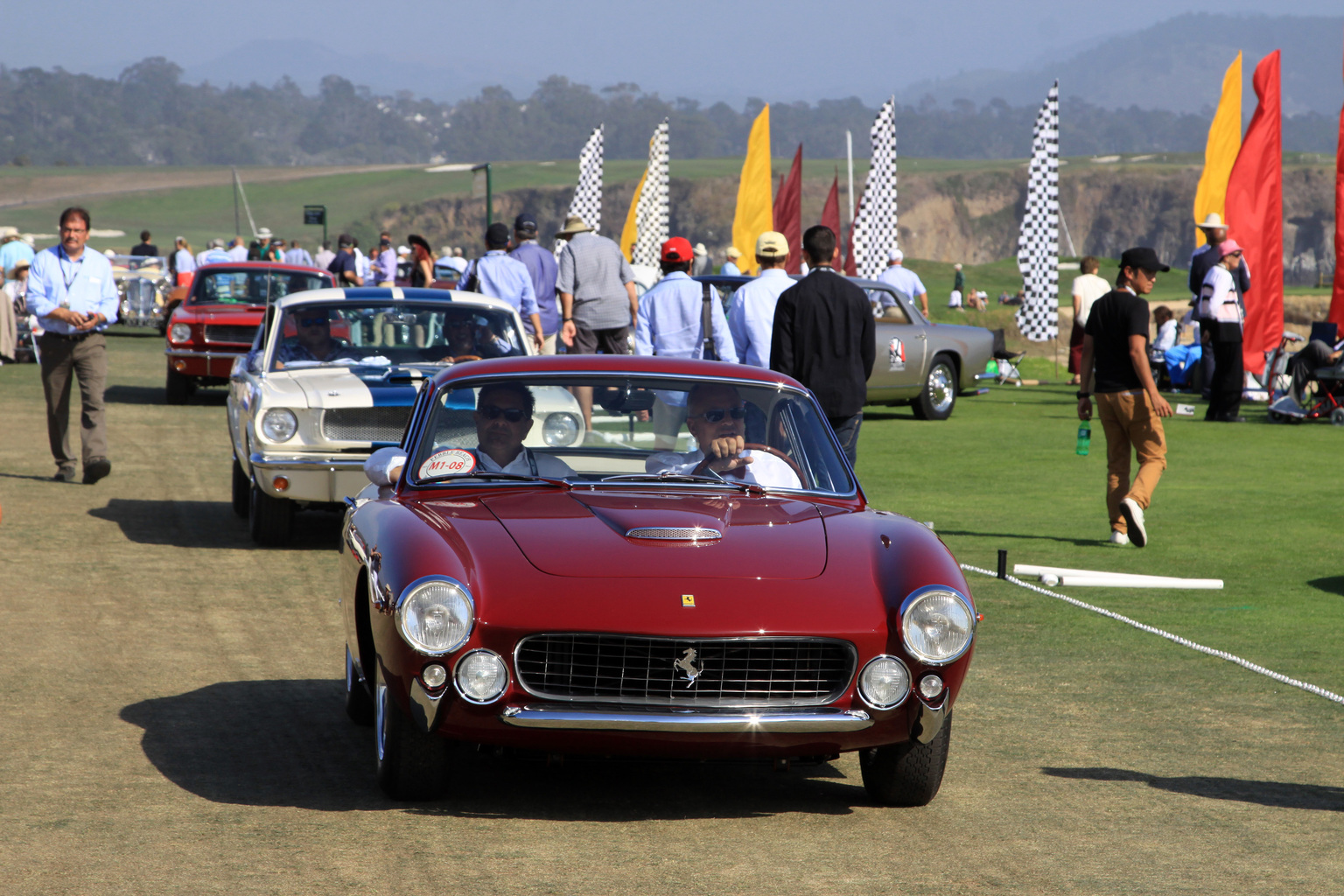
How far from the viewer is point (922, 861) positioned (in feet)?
14.5

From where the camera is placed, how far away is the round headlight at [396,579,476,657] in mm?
4531

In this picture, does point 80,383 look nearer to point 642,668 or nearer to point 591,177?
point 642,668

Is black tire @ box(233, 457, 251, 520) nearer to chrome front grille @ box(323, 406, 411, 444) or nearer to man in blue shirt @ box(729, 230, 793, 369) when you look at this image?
chrome front grille @ box(323, 406, 411, 444)

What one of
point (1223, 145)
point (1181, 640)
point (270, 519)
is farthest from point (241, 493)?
point (1223, 145)

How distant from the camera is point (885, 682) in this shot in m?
4.67

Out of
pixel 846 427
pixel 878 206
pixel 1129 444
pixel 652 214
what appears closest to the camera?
pixel 846 427

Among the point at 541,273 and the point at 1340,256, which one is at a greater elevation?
the point at 1340,256

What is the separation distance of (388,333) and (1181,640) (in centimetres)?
561

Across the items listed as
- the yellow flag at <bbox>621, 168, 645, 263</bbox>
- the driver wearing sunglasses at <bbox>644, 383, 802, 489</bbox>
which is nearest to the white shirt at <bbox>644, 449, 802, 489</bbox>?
the driver wearing sunglasses at <bbox>644, 383, 802, 489</bbox>

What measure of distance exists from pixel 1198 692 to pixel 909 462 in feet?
28.3

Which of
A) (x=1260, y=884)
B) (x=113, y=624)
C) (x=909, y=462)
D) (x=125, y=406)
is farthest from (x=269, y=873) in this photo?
(x=125, y=406)

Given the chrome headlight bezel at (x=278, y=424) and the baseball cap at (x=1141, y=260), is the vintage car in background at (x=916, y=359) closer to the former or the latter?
the baseball cap at (x=1141, y=260)

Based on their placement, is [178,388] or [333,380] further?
[178,388]

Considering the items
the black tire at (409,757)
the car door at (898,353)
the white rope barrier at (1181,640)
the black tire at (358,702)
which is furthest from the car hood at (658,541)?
the car door at (898,353)
